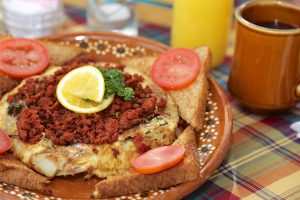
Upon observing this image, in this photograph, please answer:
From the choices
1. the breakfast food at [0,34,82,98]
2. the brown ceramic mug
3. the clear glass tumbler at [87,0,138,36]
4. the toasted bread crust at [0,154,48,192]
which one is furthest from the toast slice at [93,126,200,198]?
the clear glass tumbler at [87,0,138,36]

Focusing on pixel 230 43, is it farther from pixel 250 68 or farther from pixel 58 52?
pixel 58 52

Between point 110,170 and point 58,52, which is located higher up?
point 58,52

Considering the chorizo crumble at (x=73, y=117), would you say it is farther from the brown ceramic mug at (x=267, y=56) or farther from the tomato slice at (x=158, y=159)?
the brown ceramic mug at (x=267, y=56)

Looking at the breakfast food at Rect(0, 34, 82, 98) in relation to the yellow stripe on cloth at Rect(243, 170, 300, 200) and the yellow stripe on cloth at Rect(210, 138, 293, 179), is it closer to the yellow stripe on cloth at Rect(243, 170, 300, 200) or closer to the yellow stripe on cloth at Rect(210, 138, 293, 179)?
the yellow stripe on cloth at Rect(210, 138, 293, 179)

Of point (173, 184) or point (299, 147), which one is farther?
point (299, 147)

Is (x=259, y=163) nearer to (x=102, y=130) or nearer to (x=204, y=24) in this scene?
(x=102, y=130)

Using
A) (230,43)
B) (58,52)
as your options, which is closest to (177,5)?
(230,43)
